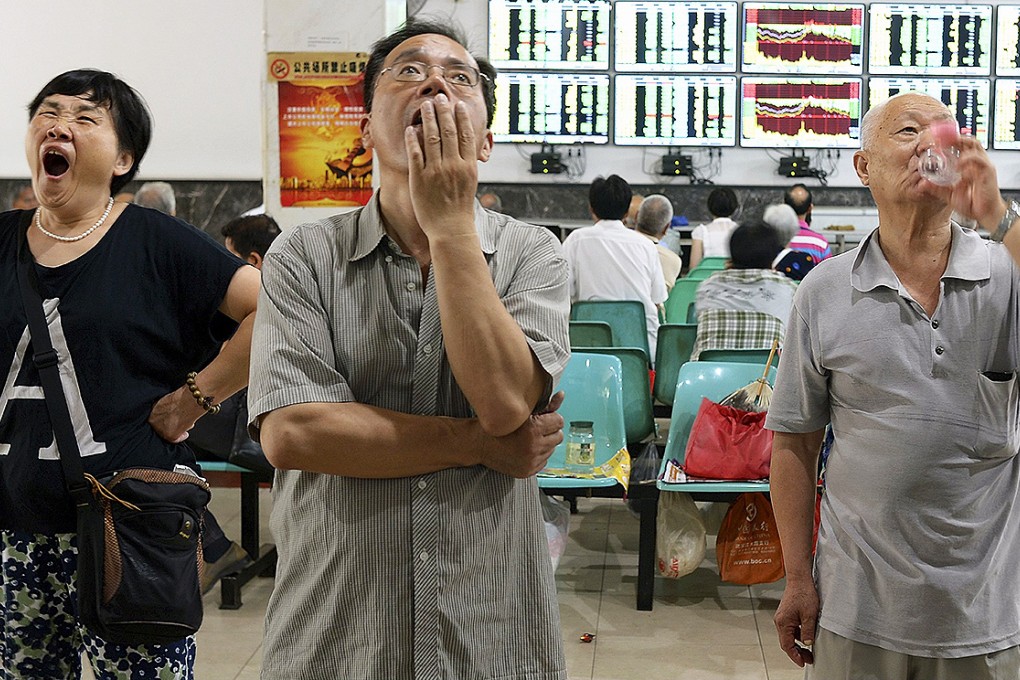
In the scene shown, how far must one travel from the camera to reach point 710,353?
5062mm

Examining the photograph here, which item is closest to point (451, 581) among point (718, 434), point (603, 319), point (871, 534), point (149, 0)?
point (871, 534)

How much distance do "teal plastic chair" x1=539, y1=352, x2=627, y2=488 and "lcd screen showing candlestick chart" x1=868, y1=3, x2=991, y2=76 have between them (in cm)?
927

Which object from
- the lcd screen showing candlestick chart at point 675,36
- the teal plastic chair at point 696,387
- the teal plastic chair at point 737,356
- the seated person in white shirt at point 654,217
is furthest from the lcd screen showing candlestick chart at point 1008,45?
the teal plastic chair at point 696,387

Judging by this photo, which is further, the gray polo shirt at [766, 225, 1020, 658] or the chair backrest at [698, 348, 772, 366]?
the chair backrest at [698, 348, 772, 366]

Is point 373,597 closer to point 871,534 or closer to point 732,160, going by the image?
point 871,534

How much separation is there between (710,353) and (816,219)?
798 cm

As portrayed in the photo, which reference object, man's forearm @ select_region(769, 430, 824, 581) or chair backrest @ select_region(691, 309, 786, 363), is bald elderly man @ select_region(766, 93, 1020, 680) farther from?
chair backrest @ select_region(691, 309, 786, 363)

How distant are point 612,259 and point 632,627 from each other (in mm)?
2675

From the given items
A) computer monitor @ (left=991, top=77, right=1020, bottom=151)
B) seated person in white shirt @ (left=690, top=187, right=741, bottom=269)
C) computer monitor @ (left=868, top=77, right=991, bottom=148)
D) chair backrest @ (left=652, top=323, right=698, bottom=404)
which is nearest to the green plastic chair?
seated person in white shirt @ (left=690, top=187, right=741, bottom=269)

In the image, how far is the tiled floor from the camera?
4129 mm

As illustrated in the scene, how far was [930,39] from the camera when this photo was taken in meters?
12.8

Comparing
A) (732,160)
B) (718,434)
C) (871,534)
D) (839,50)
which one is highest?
(839,50)

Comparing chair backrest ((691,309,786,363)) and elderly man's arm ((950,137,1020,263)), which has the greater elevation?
elderly man's arm ((950,137,1020,263))

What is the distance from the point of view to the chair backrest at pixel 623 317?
630 centimetres
